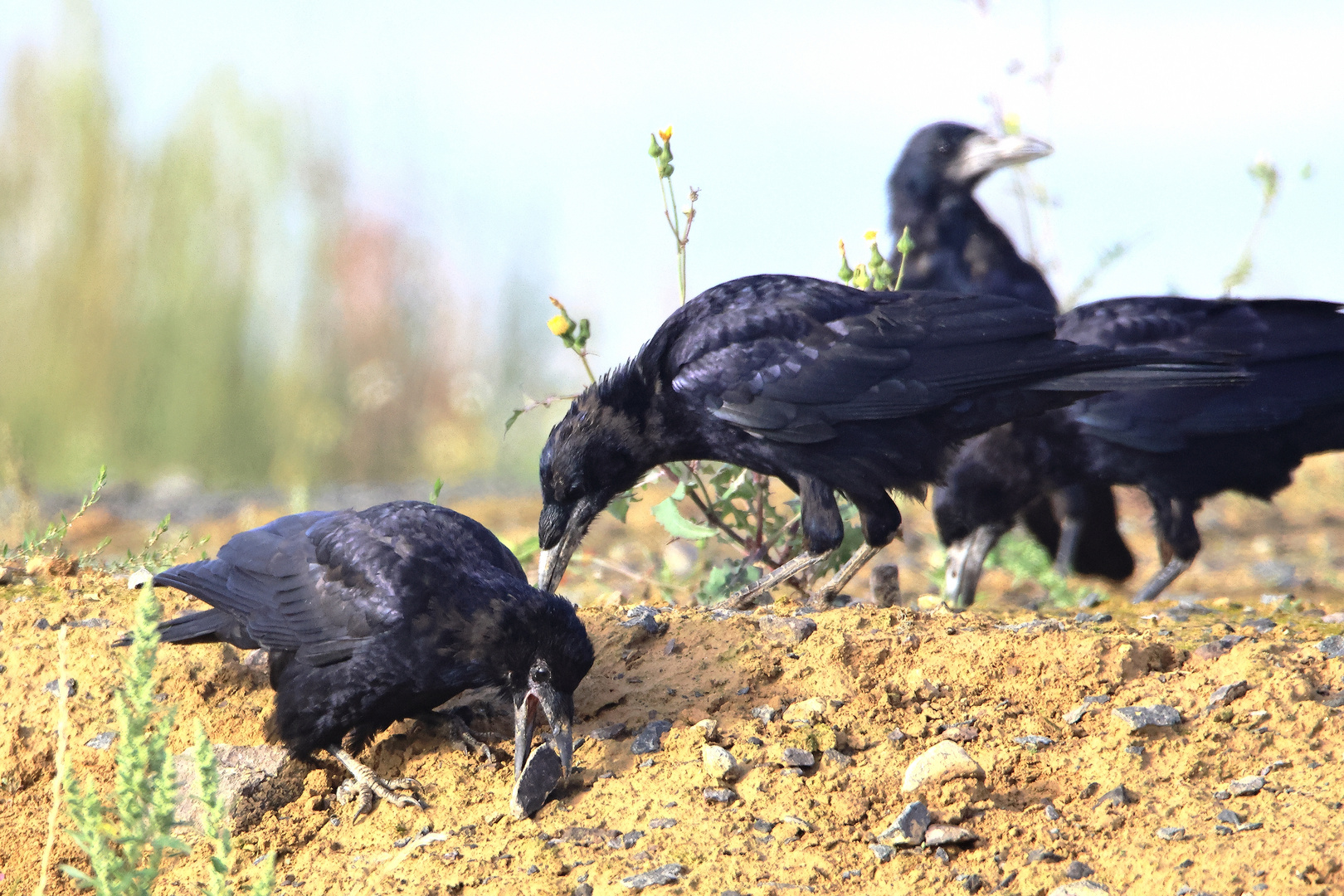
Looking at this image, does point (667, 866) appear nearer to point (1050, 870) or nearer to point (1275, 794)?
point (1050, 870)

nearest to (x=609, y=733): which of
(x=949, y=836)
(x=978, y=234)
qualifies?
(x=949, y=836)

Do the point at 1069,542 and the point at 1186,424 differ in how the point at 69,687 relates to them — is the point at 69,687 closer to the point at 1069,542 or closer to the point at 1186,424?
the point at 1186,424

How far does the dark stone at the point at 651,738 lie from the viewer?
3.20 m

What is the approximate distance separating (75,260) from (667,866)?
337 inches

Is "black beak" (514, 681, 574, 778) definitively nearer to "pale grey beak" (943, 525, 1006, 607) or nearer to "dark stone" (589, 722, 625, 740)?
"dark stone" (589, 722, 625, 740)

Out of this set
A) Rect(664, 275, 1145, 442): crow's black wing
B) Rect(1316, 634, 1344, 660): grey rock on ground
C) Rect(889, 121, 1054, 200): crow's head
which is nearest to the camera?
Rect(1316, 634, 1344, 660): grey rock on ground

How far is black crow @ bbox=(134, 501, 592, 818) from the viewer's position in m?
3.13

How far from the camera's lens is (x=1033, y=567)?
5.91m

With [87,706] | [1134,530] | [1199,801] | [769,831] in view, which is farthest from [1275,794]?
[1134,530]

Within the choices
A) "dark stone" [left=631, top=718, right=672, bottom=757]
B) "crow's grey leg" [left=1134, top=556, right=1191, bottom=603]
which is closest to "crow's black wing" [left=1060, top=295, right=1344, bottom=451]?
"crow's grey leg" [left=1134, top=556, right=1191, bottom=603]

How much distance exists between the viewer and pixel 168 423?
10094 millimetres

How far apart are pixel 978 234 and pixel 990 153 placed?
43cm

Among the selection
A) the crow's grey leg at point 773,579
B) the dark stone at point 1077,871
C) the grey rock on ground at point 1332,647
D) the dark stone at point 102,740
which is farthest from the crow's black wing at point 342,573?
the grey rock on ground at point 1332,647

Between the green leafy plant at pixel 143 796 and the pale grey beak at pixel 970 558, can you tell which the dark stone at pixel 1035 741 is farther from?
the pale grey beak at pixel 970 558
